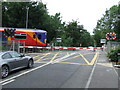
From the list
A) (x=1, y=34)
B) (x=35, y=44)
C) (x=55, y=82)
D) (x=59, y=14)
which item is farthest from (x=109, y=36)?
(x=59, y=14)

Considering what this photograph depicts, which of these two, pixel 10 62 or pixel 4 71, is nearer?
pixel 4 71

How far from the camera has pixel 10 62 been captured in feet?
25.9

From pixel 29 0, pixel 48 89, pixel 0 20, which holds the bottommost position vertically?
pixel 48 89

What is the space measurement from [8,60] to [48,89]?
3.31 m

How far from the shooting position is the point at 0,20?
35.1 meters

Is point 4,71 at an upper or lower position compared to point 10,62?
lower

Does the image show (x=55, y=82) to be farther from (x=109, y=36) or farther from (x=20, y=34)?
(x=20, y=34)

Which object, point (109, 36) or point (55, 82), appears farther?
point (109, 36)

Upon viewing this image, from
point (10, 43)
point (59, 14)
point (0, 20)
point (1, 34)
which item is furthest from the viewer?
point (59, 14)

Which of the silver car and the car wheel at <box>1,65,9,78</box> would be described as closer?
the car wheel at <box>1,65,9,78</box>

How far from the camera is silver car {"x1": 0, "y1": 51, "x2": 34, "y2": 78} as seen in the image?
24.2 ft

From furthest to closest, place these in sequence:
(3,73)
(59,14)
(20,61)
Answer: (59,14)
(20,61)
(3,73)

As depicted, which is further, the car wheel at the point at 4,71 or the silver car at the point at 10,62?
the silver car at the point at 10,62

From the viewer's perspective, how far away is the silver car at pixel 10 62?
24.2 feet
